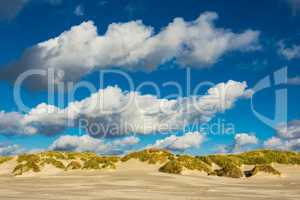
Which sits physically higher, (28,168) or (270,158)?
(270,158)

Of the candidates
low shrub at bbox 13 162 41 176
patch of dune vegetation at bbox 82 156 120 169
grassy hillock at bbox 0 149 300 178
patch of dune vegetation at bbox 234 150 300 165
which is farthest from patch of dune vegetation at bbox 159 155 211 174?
patch of dune vegetation at bbox 234 150 300 165

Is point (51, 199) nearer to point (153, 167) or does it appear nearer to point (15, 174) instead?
point (15, 174)

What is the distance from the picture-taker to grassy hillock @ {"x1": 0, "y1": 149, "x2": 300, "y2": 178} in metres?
27.6

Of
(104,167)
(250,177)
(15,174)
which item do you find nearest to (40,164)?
(15,174)

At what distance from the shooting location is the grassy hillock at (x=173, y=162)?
27.6 metres

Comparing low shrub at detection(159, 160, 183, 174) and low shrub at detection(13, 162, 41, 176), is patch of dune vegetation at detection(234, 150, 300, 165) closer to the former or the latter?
low shrub at detection(159, 160, 183, 174)

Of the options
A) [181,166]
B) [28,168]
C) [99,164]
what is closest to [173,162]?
[181,166]

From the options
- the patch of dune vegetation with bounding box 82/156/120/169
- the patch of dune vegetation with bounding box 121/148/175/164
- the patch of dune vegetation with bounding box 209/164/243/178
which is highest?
the patch of dune vegetation with bounding box 121/148/175/164

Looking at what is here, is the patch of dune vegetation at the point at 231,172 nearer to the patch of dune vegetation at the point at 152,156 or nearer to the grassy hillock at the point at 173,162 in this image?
the grassy hillock at the point at 173,162

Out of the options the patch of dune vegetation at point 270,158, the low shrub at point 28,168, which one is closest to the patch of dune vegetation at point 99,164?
the low shrub at point 28,168

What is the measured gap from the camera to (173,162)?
28.1 metres

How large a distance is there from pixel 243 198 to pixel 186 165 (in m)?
13.9

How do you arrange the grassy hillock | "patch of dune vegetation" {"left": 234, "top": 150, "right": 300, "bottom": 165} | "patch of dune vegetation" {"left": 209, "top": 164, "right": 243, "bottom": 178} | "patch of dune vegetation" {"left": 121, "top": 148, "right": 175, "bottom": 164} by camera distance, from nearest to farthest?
1. "patch of dune vegetation" {"left": 209, "top": 164, "right": 243, "bottom": 178}
2. the grassy hillock
3. "patch of dune vegetation" {"left": 121, "top": 148, "right": 175, "bottom": 164}
4. "patch of dune vegetation" {"left": 234, "top": 150, "right": 300, "bottom": 165}

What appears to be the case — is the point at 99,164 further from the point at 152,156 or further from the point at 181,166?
the point at 181,166
